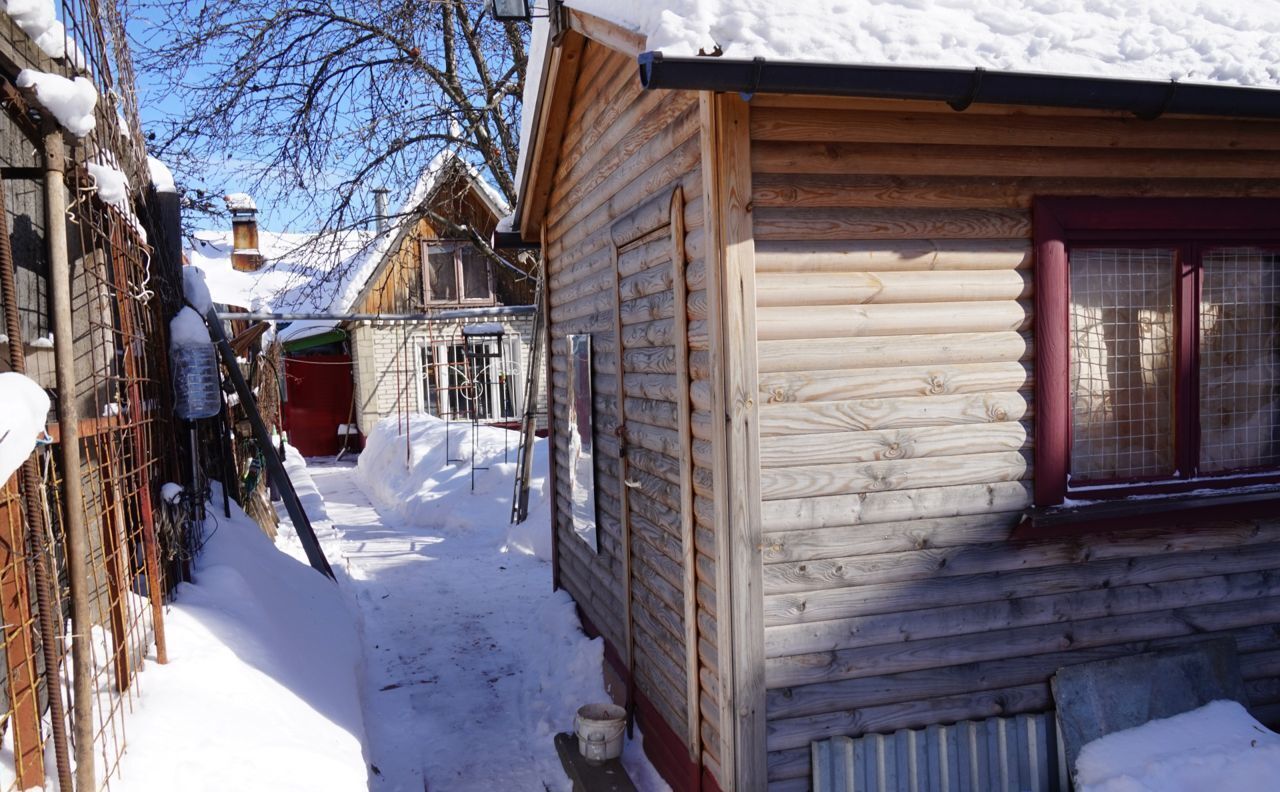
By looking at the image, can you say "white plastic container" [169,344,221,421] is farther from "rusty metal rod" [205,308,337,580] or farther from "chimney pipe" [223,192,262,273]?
"chimney pipe" [223,192,262,273]

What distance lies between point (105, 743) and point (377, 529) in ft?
32.1

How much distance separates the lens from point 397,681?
673 centimetres

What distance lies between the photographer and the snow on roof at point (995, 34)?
10.9 feet

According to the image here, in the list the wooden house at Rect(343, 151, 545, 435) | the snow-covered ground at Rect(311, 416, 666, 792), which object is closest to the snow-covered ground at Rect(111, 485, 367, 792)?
the snow-covered ground at Rect(311, 416, 666, 792)

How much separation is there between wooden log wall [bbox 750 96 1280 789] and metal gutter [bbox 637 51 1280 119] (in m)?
0.44

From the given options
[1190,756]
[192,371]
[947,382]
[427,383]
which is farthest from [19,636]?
[427,383]

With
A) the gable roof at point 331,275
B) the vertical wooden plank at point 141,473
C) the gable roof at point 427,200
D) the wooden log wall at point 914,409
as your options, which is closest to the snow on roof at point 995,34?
the wooden log wall at point 914,409

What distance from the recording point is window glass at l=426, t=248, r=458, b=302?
23703 millimetres

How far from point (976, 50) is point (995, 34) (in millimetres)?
186

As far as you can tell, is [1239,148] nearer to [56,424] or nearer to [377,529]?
[56,424]

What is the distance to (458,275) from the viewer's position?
77.8ft

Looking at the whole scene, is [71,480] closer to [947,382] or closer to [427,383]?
[947,382]

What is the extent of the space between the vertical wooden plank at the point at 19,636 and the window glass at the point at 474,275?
21.1m

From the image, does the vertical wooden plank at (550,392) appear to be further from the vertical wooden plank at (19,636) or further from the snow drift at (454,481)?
the vertical wooden plank at (19,636)
